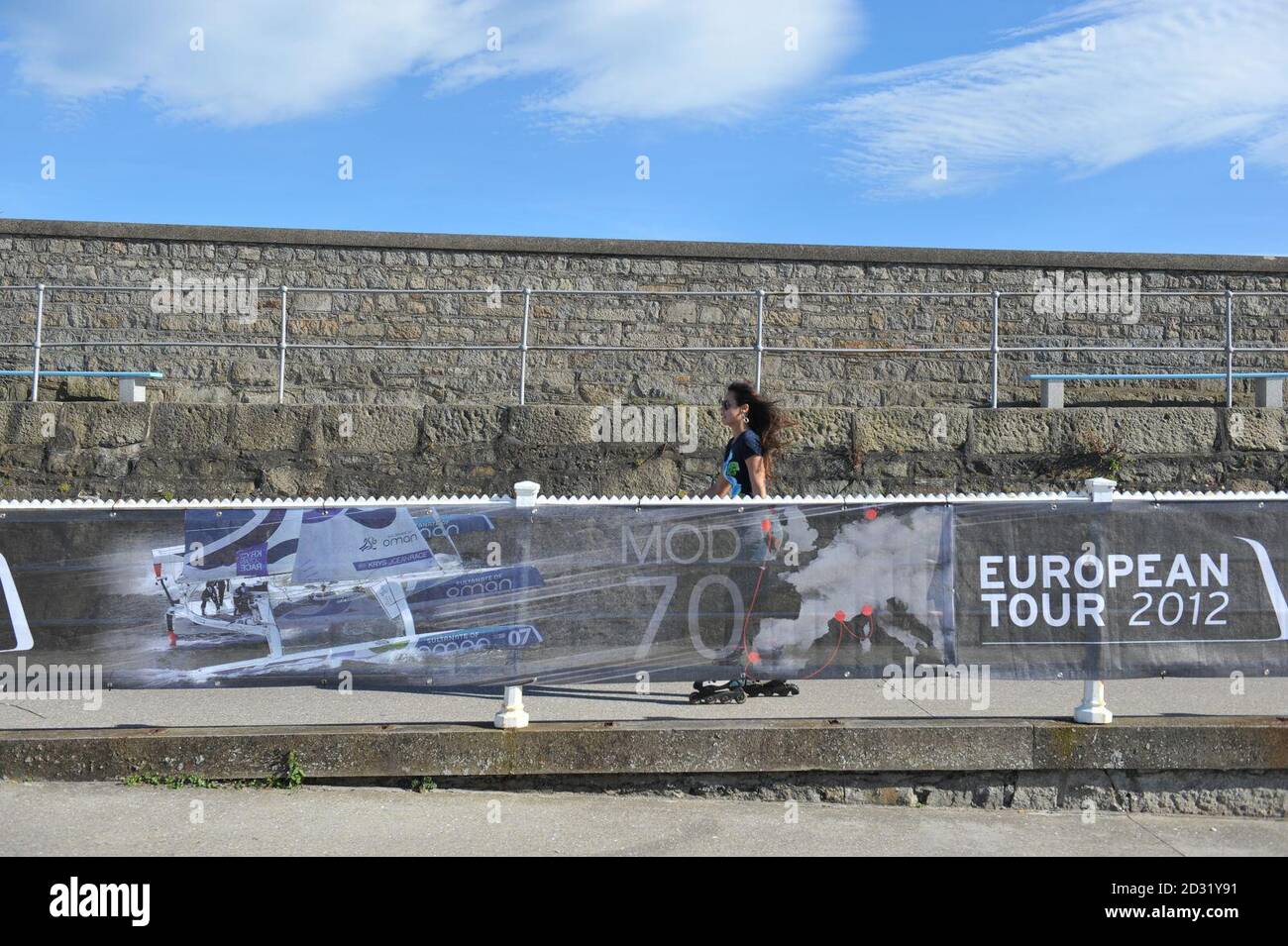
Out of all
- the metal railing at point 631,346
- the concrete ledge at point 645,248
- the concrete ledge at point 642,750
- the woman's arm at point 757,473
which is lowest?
the concrete ledge at point 642,750

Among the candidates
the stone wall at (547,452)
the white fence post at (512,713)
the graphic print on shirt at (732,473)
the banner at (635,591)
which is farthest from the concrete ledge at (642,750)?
the stone wall at (547,452)

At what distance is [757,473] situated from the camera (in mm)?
6969

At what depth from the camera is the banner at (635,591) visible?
5609mm

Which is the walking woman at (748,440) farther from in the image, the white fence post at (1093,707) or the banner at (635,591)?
the white fence post at (1093,707)

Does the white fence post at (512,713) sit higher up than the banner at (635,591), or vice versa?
the banner at (635,591)

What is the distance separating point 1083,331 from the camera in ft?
44.7

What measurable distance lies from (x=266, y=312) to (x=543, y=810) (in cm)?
975

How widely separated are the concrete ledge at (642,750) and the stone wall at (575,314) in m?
7.77

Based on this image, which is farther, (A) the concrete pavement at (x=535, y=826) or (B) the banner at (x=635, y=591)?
(B) the banner at (x=635, y=591)

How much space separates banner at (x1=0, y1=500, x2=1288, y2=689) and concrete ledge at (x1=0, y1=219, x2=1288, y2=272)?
8098 mm

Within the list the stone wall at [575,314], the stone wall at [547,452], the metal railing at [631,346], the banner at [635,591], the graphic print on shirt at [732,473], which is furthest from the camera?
the stone wall at [575,314]

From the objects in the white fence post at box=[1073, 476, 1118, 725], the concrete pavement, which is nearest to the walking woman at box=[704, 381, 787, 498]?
the white fence post at box=[1073, 476, 1118, 725]

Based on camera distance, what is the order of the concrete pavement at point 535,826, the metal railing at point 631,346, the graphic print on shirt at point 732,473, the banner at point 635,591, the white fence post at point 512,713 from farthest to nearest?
the metal railing at point 631,346
the graphic print on shirt at point 732,473
the banner at point 635,591
the white fence post at point 512,713
the concrete pavement at point 535,826

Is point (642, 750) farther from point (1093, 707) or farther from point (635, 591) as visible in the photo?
point (1093, 707)
